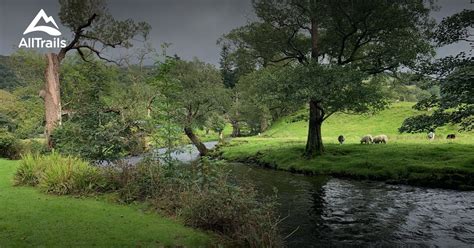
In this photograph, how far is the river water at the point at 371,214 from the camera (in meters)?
11.9

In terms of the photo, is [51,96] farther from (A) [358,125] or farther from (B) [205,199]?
(A) [358,125]

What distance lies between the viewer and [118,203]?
43.2 feet

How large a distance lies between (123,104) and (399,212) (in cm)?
1586

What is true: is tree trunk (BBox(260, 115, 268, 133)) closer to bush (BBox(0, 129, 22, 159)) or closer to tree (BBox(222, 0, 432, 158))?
tree (BBox(222, 0, 432, 158))

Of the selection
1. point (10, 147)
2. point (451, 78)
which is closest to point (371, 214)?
point (451, 78)

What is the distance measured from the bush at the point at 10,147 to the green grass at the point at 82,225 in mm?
17264

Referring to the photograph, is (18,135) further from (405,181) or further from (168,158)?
(405,181)

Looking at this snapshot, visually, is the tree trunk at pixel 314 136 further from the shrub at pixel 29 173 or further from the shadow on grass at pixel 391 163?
the shrub at pixel 29 173

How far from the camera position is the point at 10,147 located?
93.1 ft

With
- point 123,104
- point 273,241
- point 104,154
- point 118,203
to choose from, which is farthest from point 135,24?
point 273,241

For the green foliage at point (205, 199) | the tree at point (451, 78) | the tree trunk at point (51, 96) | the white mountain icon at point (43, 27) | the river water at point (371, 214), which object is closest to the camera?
the green foliage at point (205, 199)

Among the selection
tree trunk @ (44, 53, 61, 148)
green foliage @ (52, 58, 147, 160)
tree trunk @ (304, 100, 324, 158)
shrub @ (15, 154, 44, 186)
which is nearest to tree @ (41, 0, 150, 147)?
tree trunk @ (44, 53, 61, 148)

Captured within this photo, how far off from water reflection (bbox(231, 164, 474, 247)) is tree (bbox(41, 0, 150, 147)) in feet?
47.4

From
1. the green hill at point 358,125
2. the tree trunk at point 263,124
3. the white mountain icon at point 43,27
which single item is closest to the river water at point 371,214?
the white mountain icon at point 43,27
